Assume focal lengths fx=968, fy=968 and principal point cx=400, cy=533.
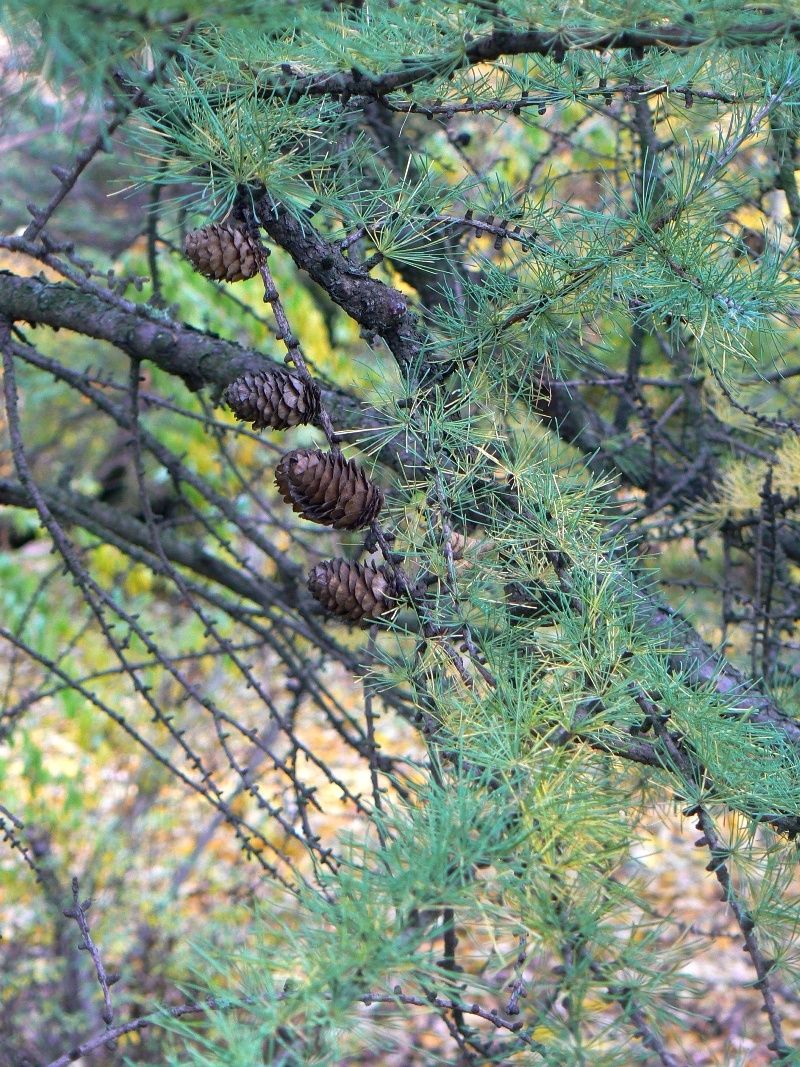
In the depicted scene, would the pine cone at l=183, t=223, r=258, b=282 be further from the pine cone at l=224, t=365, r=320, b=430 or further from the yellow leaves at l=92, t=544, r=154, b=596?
the yellow leaves at l=92, t=544, r=154, b=596

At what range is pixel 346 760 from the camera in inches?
167

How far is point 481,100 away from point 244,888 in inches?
103

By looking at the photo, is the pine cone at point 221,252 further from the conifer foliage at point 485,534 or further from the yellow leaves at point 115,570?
the yellow leaves at point 115,570

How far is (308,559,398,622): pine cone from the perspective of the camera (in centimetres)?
67

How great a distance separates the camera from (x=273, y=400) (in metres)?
0.72

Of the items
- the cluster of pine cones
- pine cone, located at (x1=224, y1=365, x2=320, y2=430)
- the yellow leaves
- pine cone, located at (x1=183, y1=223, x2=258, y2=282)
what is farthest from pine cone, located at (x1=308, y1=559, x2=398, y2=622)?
the yellow leaves

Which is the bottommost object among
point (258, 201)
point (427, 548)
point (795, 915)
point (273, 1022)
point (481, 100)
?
point (273, 1022)

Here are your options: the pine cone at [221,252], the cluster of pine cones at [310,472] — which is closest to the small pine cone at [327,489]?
the cluster of pine cones at [310,472]

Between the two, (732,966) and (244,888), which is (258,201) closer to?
(244,888)

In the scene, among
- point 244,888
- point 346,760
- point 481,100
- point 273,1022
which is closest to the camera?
point 273,1022

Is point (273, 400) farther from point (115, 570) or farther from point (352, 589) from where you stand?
point (115, 570)

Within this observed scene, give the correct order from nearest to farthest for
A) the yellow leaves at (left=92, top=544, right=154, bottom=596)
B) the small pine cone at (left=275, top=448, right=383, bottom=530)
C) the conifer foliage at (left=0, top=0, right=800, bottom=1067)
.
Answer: the conifer foliage at (left=0, top=0, right=800, bottom=1067), the small pine cone at (left=275, top=448, right=383, bottom=530), the yellow leaves at (left=92, top=544, right=154, bottom=596)

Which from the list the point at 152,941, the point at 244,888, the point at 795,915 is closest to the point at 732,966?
the point at 244,888

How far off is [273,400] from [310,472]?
4.0 inches
